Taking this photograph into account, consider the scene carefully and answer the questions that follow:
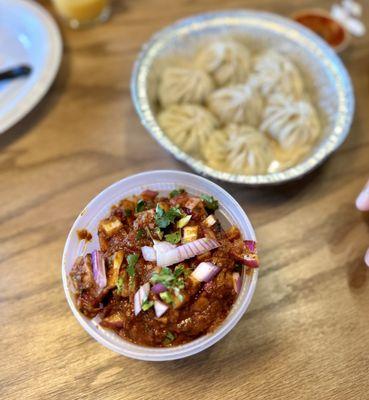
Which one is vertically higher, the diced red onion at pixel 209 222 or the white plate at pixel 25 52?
the white plate at pixel 25 52

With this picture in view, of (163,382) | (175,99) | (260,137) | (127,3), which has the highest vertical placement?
(127,3)

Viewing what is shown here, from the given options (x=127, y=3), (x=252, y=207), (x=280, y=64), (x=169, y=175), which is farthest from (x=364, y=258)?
(x=127, y=3)

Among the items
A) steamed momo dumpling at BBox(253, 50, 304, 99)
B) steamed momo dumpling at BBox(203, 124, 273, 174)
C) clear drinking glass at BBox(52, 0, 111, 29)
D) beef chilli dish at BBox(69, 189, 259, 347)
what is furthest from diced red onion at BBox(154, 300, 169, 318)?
clear drinking glass at BBox(52, 0, 111, 29)

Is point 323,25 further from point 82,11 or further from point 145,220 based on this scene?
point 145,220

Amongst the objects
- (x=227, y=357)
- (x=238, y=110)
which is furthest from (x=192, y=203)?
(x=238, y=110)

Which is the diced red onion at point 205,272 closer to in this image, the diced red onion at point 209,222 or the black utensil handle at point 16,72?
the diced red onion at point 209,222

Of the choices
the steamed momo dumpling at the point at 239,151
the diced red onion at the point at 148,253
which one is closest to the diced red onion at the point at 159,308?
the diced red onion at the point at 148,253

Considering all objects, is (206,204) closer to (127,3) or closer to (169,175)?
(169,175)
